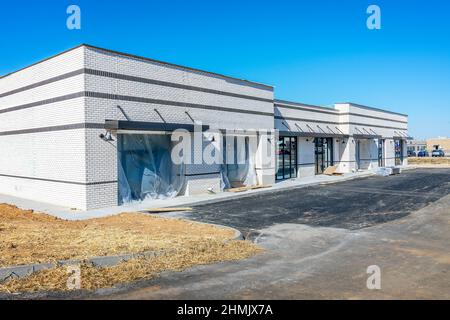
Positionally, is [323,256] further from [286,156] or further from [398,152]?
[398,152]

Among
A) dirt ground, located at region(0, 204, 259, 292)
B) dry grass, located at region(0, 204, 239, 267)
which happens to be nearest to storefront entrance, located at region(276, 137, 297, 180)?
dry grass, located at region(0, 204, 239, 267)

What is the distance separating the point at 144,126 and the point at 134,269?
9.38 m

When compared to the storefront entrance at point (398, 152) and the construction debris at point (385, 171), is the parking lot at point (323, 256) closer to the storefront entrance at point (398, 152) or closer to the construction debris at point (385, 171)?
the construction debris at point (385, 171)

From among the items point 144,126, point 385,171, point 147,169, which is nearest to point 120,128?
point 144,126

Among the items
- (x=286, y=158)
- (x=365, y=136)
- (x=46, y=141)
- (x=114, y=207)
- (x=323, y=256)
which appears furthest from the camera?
(x=365, y=136)

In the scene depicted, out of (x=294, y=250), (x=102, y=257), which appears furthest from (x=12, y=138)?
(x=294, y=250)

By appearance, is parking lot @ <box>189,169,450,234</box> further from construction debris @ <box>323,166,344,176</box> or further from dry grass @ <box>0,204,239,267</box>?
construction debris @ <box>323,166,344,176</box>

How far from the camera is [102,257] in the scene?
7.54 m

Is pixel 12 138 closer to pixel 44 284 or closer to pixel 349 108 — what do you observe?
pixel 44 284

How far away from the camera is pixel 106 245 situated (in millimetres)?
8578

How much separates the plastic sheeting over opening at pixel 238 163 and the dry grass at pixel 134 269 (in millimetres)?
11891

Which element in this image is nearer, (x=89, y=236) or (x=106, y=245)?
(x=106, y=245)

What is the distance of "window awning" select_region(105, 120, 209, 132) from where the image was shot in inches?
582

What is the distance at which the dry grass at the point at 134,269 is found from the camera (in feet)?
20.6
